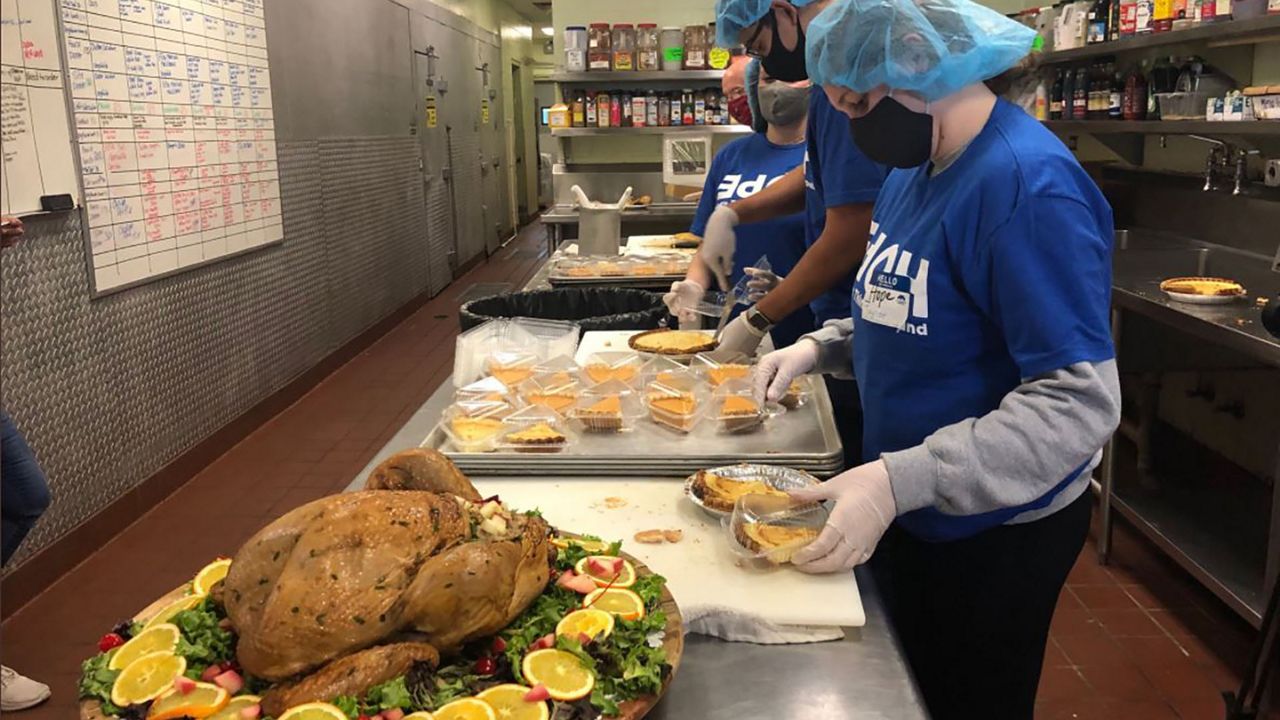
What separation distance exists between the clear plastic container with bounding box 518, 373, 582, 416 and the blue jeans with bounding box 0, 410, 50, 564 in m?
1.48

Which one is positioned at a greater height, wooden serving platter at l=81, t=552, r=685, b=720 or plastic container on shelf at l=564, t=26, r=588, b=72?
plastic container on shelf at l=564, t=26, r=588, b=72

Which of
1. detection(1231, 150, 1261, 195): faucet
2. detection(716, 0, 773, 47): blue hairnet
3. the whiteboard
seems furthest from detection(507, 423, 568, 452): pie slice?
detection(1231, 150, 1261, 195): faucet

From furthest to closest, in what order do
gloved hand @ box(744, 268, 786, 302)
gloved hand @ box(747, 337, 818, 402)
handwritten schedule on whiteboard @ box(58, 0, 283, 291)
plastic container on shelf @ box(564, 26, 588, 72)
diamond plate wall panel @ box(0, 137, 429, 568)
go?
plastic container on shelf @ box(564, 26, 588, 72) < handwritten schedule on whiteboard @ box(58, 0, 283, 291) < diamond plate wall panel @ box(0, 137, 429, 568) < gloved hand @ box(744, 268, 786, 302) < gloved hand @ box(747, 337, 818, 402)

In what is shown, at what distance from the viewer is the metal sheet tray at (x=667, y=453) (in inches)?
71.8

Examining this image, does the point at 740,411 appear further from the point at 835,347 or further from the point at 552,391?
the point at 552,391

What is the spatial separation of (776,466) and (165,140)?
3.64 meters

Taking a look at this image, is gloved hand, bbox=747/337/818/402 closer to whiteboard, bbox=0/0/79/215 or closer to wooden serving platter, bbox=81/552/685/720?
wooden serving platter, bbox=81/552/685/720

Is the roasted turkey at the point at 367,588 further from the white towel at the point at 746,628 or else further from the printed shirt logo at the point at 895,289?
the printed shirt logo at the point at 895,289

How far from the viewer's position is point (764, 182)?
3.19 meters

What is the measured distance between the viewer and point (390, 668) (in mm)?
1089

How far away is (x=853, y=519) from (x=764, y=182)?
→ 200 cm

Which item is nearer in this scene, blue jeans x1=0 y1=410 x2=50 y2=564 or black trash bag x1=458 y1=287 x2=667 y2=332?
blue jeans x1=0 y1=410 x2=50 y2=564

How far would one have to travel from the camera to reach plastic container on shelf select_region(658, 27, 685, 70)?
7043 mm

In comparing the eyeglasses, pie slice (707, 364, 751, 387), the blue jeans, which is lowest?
the blue jeans
